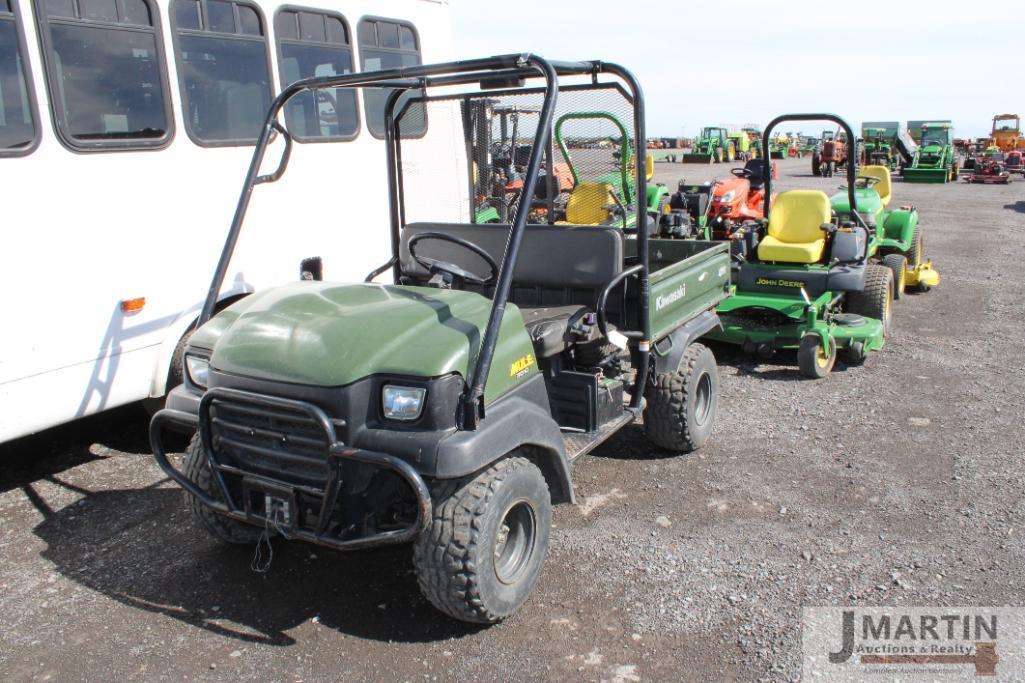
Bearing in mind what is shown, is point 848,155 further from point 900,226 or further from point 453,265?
point 453,265

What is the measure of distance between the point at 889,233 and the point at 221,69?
717cm

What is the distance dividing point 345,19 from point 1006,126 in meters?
38.6

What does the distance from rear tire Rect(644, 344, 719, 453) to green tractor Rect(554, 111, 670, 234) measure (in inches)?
34.0

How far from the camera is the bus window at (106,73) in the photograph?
4355 mm

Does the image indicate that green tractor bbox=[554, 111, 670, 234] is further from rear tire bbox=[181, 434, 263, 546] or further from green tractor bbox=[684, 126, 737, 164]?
green tractor bbox=[684, 126, 737, 164]

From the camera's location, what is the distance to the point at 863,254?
281 inches

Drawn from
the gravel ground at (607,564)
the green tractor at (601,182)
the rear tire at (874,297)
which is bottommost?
the gravel ground at (607,564)

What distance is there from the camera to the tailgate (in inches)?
167

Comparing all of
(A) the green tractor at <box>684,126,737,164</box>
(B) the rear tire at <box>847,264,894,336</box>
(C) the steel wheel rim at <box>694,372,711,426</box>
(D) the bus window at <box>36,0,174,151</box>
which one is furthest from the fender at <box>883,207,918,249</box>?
(A) the green tractor at <box>684,126,737,164</box>

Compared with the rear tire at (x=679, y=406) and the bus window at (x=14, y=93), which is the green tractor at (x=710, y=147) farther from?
the bus window at (x=14, y=93)

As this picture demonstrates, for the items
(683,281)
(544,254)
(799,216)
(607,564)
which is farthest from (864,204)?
(607,564)

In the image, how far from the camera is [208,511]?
363 centimetres

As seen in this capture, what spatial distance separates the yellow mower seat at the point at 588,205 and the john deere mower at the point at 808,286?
1.81 meters

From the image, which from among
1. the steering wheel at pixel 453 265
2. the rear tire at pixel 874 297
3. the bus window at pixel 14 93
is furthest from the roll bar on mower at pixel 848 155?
the bus window at pixel 14 93
